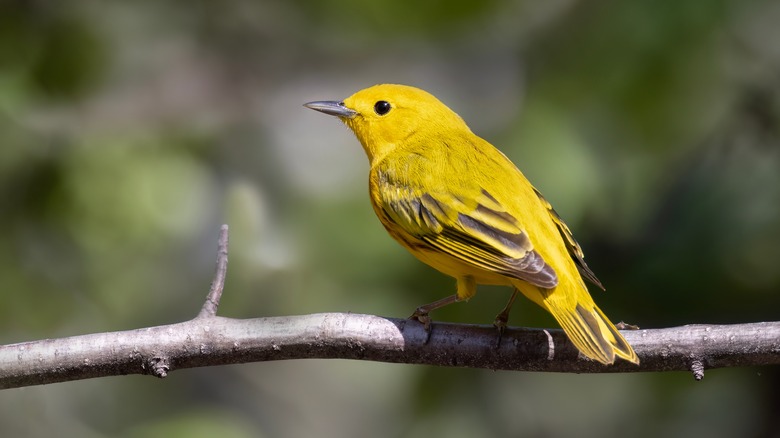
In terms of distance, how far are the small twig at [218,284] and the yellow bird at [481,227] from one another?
0.70 meters

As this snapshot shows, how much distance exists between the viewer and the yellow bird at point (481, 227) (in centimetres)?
346

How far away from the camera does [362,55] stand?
22.1ft

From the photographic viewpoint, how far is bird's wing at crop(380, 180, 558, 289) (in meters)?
3.53

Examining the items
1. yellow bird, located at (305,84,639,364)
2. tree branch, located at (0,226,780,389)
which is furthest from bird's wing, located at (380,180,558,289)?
tree branch, located at (0,226,780,389)

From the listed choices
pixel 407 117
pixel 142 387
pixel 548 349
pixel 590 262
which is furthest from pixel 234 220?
pixel 548 349

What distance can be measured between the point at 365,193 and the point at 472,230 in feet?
4.82

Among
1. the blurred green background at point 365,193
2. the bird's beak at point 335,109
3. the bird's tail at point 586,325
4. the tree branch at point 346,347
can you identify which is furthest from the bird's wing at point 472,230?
the bird's beak at point 335,109

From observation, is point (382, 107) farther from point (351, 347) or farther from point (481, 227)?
point (351, 347)

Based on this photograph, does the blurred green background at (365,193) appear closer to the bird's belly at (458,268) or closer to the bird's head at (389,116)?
the bird's head at (389,116)

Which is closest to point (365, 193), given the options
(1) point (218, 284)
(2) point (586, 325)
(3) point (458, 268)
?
(3) point (458, 268)

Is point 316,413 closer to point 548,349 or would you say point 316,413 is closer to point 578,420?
point 578,420

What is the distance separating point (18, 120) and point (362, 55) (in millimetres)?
2452

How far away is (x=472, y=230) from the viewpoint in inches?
149

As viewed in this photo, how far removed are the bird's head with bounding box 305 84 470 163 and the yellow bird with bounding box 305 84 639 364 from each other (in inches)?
0.8
